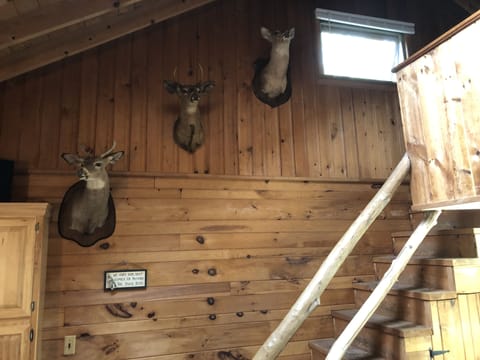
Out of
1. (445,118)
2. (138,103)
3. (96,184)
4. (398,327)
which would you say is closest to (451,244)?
(398,327)

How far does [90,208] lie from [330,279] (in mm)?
1746

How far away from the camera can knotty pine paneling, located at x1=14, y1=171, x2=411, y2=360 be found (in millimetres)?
2643

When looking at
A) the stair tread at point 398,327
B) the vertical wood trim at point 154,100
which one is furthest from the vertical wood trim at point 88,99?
the stair tread at point 398,327

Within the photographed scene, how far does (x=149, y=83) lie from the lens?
3137 millimetres

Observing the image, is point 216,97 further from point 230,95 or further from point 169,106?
point 169,106

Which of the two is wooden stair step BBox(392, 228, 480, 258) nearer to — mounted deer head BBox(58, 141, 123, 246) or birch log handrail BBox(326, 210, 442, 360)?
birch log handrail BBox(326, 210, 442, 360)

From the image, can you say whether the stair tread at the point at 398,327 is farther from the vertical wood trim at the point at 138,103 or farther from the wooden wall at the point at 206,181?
the vertical wood trim at the point at 138,103

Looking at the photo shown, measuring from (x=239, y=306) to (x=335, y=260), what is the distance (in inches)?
45.8

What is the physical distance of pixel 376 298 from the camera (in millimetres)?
2047

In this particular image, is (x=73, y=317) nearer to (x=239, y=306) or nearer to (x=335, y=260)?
(x=239, y=306)

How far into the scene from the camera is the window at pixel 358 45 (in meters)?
3.65

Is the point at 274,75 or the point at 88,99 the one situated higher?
the point at 274,75

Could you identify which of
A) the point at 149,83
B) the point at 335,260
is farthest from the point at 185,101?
the point at 335,260

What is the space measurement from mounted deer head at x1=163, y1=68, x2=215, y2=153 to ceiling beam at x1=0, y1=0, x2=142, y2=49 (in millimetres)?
727
